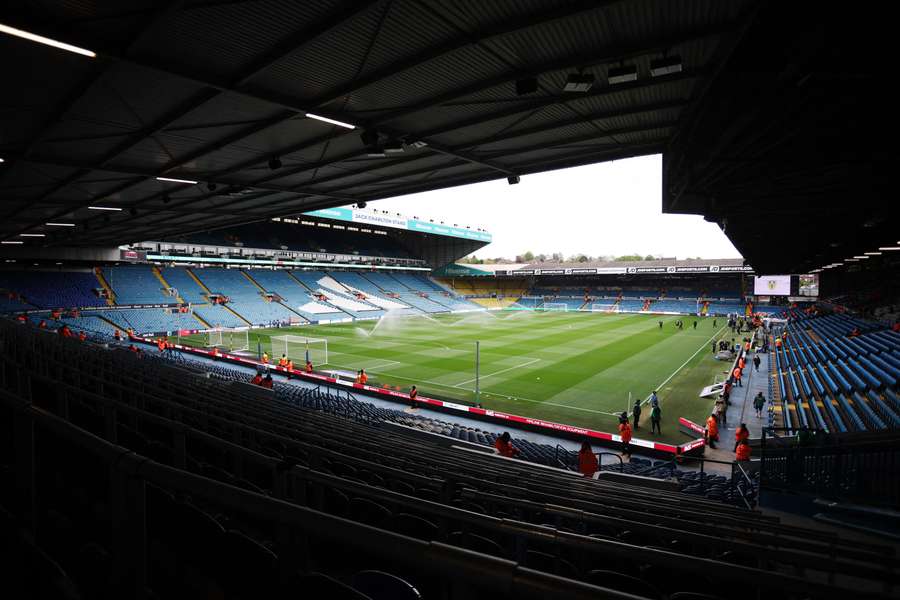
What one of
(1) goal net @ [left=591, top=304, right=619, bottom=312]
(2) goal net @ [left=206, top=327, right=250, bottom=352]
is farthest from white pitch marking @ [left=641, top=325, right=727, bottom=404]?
(2) goal net @ [left=206, top=327, right=250, bottom=352]

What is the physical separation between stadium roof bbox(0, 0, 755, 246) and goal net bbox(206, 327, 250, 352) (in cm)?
2101

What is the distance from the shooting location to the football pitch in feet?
67.8

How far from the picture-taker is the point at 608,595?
3.21ft

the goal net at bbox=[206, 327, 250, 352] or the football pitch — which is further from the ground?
the goal net at bbox=[206, 327, 250, 352]

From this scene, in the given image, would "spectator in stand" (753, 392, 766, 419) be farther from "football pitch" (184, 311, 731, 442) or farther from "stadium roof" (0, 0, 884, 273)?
"stadium roof" (0, 0, 884, 273)

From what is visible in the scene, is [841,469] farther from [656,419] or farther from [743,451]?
[656,419]

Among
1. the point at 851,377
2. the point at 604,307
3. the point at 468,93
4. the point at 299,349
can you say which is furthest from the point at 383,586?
the point at 604,307

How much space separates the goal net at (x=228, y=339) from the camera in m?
33.9

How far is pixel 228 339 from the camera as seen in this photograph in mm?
37875

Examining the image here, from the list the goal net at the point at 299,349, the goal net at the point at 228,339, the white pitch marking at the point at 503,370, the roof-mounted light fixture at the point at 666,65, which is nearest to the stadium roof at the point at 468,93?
the roof-mounted light fixture at the point at 666,65

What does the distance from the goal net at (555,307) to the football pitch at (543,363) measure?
2267cm

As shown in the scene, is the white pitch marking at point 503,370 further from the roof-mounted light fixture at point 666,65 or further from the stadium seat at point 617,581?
the stadium seat at point 617,581

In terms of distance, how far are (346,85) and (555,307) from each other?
7240 cm

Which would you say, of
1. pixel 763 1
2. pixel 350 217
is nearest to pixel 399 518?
pixel 763 1
